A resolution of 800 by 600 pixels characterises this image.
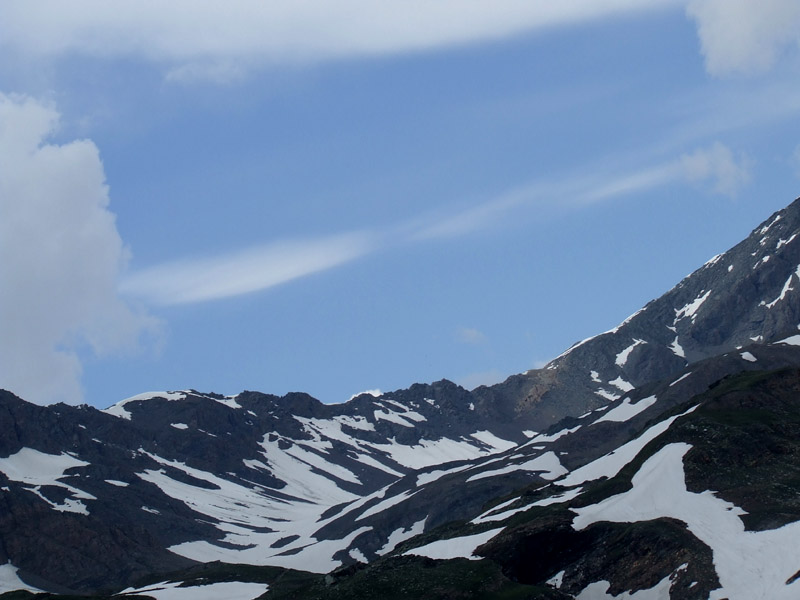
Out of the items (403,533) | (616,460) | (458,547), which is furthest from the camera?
(403,533)

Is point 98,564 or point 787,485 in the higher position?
point 98,564

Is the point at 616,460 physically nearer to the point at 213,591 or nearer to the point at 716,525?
the point at 716,525

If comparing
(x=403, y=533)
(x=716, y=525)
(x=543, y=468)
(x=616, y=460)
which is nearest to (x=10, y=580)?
(x=403, y=533)

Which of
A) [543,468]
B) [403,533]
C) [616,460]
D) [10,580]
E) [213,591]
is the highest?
[10,580]

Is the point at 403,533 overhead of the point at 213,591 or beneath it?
beneath

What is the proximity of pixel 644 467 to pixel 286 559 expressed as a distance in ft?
341

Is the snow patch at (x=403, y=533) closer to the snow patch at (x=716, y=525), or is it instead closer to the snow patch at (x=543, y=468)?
the snow patch at (x=543, y=468)

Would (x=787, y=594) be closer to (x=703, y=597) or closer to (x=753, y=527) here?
(x=703, y=597)

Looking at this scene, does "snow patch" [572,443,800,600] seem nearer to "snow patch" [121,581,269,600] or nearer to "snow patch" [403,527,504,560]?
"snow patch" [403,527,504,560]

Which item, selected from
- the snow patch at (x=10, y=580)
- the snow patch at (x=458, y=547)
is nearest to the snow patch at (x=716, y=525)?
the snow patch at (x=458, y=547)

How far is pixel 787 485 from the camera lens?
8212 cm

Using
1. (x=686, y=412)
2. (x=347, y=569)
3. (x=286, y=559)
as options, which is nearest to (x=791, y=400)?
(x=686, y=412)

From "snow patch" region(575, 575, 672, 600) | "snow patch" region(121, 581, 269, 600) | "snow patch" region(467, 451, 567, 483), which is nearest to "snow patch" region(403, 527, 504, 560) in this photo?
"snow patch" region(575, 575, 672, 600)

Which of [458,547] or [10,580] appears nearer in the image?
[458,547]
